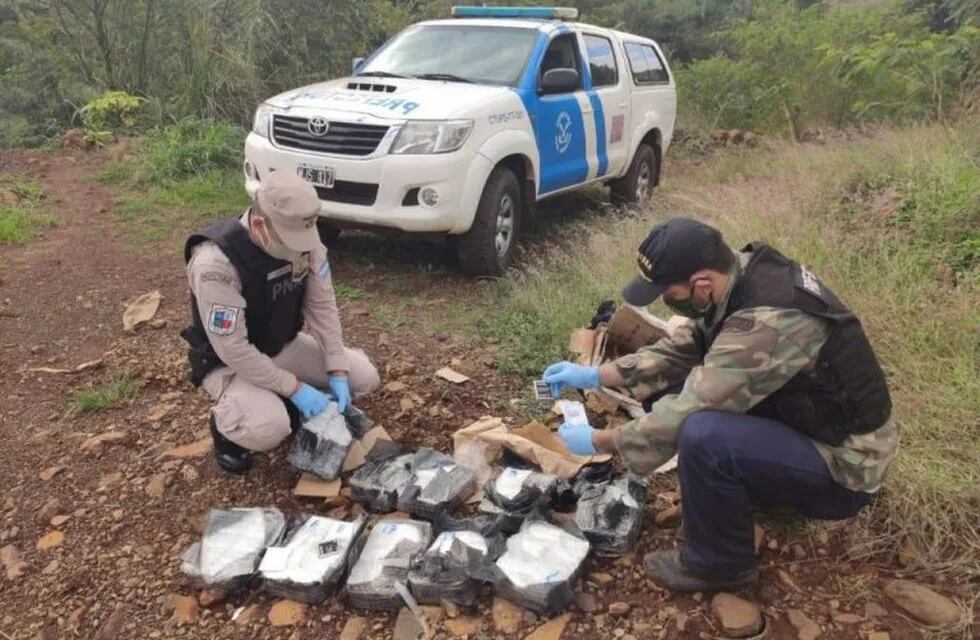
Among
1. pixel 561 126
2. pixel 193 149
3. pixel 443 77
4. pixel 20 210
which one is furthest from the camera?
pixel 193 149

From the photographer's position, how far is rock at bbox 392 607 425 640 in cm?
225

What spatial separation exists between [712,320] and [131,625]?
193 cm

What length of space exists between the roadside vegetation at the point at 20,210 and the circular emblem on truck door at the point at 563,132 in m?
3.94

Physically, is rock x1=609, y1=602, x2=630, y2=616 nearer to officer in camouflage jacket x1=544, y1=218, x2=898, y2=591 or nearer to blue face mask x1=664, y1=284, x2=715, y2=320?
officer in camouflage jacket x1=544, y1=218, x2=898, y2=591

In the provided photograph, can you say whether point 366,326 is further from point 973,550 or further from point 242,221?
point 973,550

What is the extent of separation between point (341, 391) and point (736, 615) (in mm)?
1633

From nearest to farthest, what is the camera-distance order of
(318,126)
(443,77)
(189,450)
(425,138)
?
(189,450) < (425,138) < (318,126) < (443,77)

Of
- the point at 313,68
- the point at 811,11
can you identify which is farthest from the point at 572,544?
the point at 811,11

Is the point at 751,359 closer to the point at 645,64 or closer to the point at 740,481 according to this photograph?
the point at 740,481

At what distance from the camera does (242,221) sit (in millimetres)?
2729

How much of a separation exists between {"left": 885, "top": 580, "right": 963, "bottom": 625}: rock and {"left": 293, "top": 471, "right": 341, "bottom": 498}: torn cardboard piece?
1824mm

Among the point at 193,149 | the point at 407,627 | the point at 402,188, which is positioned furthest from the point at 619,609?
the point at 193,149

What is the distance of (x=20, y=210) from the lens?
6.19 meters

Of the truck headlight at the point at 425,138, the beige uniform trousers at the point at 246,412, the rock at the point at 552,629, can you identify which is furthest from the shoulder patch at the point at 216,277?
the truck headlight at the point at 425,138
